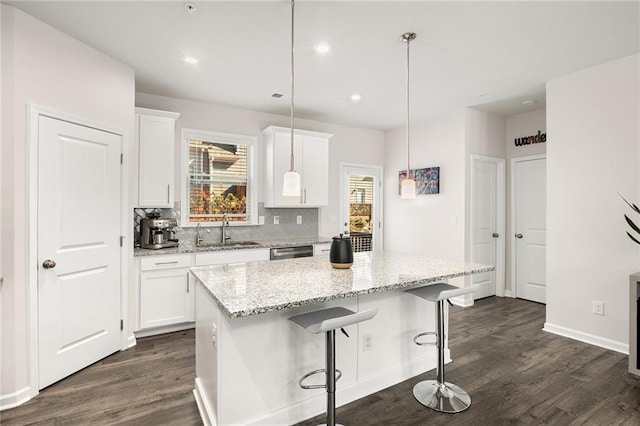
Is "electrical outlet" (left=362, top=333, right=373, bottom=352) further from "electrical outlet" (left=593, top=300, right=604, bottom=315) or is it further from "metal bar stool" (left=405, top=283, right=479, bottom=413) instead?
"electrical outlet" (left=593, top=300, right=604, bottom=315)

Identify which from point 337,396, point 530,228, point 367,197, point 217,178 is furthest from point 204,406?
point 530,228

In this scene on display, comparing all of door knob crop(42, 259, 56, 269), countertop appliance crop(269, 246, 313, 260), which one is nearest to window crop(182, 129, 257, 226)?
countertop appliance crop(269, 246, 313, 260)

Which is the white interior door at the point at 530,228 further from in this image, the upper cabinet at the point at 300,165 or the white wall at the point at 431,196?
the upper cabinet at the point at 300,165

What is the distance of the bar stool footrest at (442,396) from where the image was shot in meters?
2.23

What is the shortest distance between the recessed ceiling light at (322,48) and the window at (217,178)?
6.60 ft

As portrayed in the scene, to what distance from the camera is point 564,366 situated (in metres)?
2.83

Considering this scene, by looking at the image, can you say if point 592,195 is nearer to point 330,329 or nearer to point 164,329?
point 330,329

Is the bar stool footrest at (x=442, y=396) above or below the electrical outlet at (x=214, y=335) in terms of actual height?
below

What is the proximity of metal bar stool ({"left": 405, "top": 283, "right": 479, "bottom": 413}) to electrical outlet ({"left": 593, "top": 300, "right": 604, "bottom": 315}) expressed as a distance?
6.02ft

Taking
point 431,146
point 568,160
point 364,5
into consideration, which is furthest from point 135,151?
point 568,160

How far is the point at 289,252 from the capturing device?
420 cm

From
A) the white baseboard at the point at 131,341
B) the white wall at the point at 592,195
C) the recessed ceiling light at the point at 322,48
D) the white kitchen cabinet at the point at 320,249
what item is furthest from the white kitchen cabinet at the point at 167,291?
the white wall at the point at 592,195

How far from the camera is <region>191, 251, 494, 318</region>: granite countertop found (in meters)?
1.66

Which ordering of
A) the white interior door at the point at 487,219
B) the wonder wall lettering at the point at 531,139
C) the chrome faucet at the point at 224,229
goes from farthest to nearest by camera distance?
the white interior door at the point at 487,219 → the wonder wall lettering at the point at 531,139 → the chrome faucet at the point at 224,229
